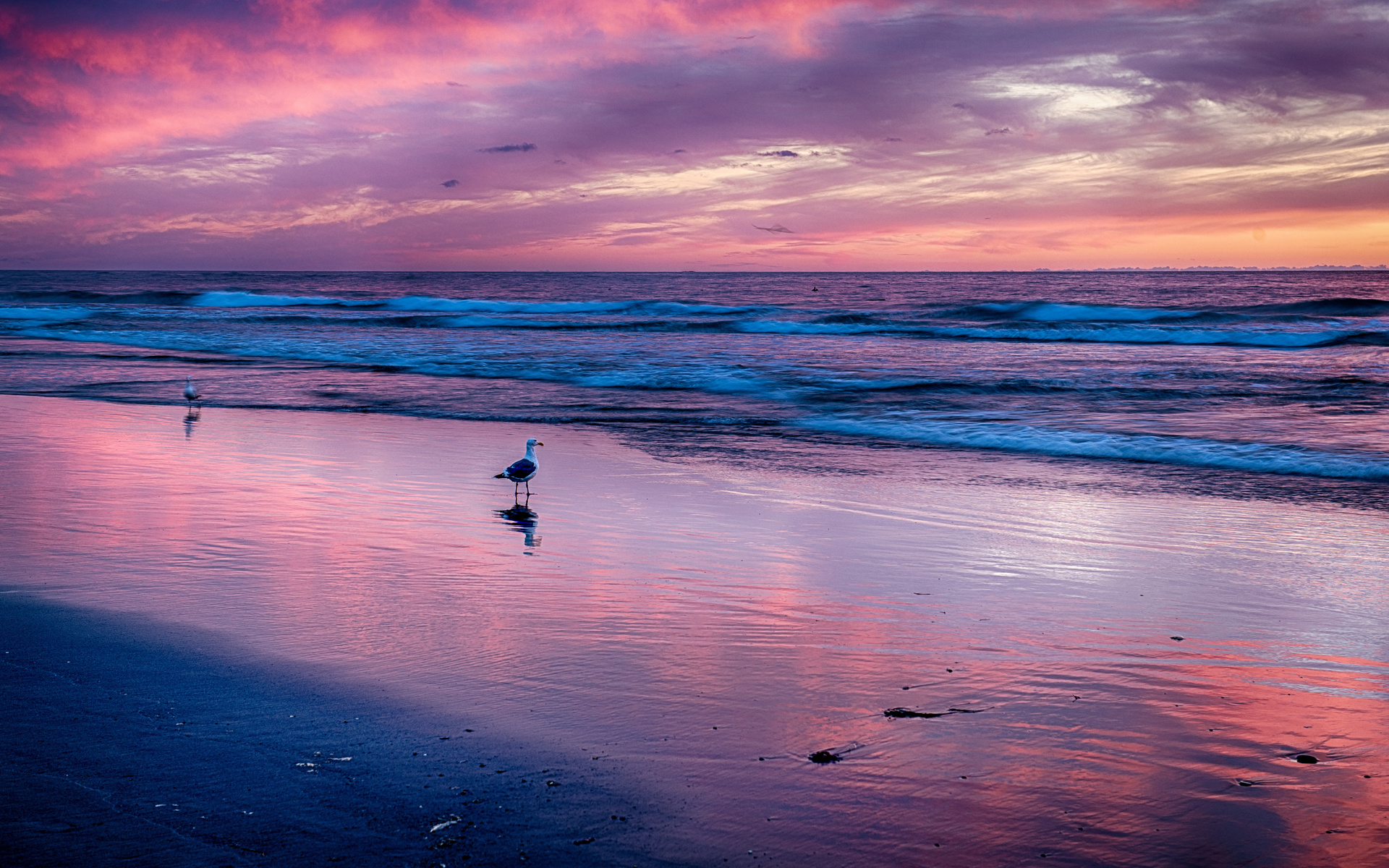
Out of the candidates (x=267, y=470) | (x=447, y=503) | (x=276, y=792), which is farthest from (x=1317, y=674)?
(x=267, y=470)

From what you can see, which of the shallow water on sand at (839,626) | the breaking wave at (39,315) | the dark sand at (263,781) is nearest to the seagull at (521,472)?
the shallow water on sand at (839,626)

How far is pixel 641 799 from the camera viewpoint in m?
3.04

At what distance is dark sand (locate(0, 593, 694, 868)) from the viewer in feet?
8.82

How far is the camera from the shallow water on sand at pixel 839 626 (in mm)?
3088

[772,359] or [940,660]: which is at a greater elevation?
[772,359]

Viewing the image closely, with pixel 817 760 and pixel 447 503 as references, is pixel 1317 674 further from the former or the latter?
pixel 447 503

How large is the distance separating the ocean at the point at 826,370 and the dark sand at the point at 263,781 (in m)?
7.82

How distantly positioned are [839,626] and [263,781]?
279 centimetres

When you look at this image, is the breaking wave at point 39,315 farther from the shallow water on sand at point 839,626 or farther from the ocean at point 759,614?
the shallow water on sand at point 839,626

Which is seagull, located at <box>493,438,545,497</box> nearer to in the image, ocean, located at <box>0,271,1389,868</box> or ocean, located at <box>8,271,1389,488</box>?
ocean, located at <box>0,271,1389,868</box>

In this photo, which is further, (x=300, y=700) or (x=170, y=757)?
(x=300, y=700)

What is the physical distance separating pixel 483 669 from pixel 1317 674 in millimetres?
3760

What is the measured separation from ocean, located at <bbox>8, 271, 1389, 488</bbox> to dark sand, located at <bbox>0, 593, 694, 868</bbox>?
25.7 feet

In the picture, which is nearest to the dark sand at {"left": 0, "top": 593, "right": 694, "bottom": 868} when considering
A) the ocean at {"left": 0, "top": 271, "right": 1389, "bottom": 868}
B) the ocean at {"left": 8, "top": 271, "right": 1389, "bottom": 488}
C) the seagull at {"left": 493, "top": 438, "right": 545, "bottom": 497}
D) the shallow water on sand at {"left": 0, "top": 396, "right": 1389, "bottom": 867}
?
the ocean at {"left": 0, "top": 271, "right": 1389, "bottom": 868}
